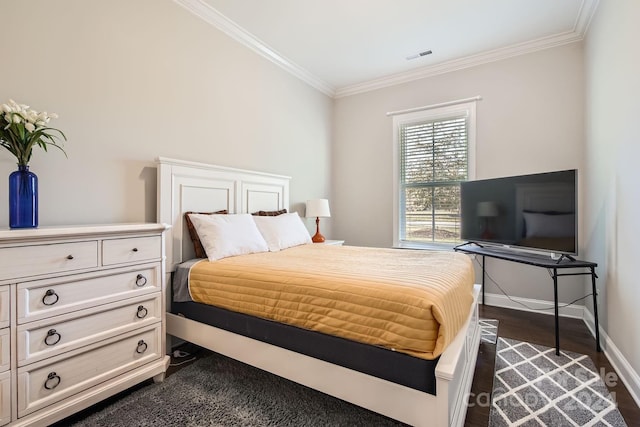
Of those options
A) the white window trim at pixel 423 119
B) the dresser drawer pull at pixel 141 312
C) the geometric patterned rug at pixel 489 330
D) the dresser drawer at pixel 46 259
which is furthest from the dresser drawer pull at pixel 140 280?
Result: the white window trim at pixel 423 119

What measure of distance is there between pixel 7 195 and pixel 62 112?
57 cm

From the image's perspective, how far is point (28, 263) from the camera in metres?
1.37

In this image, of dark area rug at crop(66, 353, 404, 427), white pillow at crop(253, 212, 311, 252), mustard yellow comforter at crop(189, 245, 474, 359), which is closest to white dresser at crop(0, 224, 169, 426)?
dark area rug at crop(66, 353, 404, 427)

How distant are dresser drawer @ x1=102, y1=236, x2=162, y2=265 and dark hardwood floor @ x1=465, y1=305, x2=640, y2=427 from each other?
1.97m

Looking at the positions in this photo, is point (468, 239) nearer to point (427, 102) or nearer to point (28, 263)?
point (427, 102)

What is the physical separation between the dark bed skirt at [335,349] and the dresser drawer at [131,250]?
1.52ft

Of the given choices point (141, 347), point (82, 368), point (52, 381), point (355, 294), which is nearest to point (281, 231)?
point (141, 347)

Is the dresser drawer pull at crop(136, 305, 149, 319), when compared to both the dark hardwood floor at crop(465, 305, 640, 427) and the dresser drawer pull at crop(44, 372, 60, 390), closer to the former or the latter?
the dresser drawer pull at crop(44, 372, 60, 390)

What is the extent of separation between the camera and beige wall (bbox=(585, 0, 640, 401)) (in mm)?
1848

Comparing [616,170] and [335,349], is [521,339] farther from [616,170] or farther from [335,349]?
[335,349]

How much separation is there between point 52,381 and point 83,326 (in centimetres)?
25

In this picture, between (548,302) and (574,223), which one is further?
(548,302)

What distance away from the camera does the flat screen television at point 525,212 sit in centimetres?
246

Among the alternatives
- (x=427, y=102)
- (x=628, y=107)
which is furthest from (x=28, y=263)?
(x=427, y=102)
